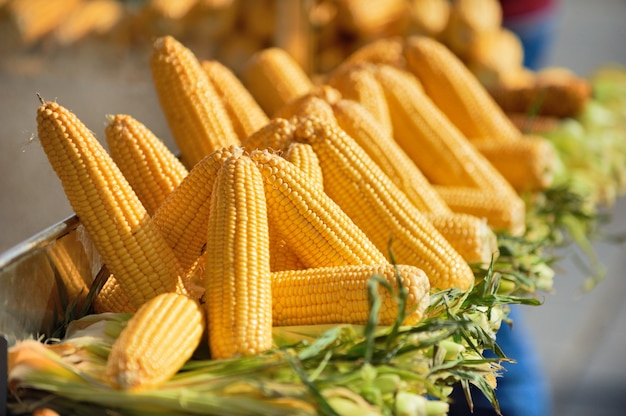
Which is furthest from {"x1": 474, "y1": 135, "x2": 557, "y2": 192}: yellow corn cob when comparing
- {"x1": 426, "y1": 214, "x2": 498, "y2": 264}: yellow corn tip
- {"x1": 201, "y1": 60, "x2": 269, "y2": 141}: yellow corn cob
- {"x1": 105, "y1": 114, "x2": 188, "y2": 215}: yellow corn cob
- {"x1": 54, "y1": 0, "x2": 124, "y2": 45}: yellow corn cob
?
{"x1": 54, "y1": 0, "x2": 124, "y2": 45}: yellow corn cob

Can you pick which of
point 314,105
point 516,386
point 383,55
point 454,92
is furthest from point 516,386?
point 383,55

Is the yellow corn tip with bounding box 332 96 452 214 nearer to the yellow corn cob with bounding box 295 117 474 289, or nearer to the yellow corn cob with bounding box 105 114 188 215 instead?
the yellow corn cob with bounding box 295 117 474 289

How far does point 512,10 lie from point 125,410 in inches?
215

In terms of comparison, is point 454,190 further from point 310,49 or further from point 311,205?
point 310,49

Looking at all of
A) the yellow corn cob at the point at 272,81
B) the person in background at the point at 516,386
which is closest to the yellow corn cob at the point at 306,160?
the person in background at the point at 516,386

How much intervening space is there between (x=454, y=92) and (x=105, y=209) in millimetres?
2039

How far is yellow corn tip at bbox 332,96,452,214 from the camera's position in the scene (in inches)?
88.4

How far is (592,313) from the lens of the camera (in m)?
5.07

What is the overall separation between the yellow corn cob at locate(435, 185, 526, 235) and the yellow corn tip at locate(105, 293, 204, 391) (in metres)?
1.37

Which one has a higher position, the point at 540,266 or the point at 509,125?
the point at 509,125

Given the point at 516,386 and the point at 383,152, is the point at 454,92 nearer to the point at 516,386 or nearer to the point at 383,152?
the point at 383,152

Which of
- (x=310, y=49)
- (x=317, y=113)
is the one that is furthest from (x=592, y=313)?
(x=317, y=113)

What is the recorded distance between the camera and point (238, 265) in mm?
1437

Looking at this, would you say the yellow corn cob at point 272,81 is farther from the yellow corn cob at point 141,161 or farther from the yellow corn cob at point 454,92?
the yellow corn cob at point 141,161
